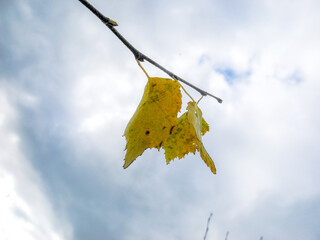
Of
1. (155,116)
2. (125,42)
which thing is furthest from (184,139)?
(125,42)

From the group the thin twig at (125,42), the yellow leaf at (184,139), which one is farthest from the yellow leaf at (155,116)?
the yellow leaf at (184,139)

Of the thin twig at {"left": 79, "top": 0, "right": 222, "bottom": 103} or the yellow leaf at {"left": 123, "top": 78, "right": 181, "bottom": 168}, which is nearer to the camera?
the thin twig at {"left": 79, "top": 0, "right": 222, "bottom": 103}

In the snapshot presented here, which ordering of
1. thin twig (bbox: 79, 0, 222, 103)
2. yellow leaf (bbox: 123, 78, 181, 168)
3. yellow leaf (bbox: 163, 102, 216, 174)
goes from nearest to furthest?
1. thin twig (bbox: 79, 0, 222, 103)
2. yellow leaf (bbox: 123, 78, 181, 168)
3. yellow leaf (bbox: 163, 102, 216, 174)

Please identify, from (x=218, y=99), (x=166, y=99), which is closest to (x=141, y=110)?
(x=166, y=99)

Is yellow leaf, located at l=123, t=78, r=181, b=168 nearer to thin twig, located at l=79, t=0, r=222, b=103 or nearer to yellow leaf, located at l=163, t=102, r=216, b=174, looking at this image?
thin twig, located at l=79, t=0, r=222, b=103

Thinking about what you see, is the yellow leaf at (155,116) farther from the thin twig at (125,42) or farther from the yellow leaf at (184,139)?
the yellow leaf at (184,139)

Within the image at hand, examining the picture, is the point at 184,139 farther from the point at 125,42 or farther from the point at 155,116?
the point at 125,42

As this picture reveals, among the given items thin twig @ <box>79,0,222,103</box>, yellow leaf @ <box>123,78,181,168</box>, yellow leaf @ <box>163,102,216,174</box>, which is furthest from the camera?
yellow leaf @ <box>163,102,216,174</box>

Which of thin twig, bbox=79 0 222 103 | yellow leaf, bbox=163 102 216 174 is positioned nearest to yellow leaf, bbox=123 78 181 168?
thin twig, bbox=79 0 222 103
